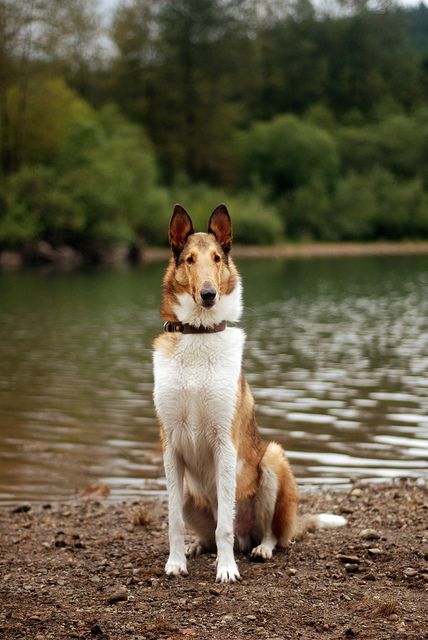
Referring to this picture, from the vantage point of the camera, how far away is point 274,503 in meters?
6.50

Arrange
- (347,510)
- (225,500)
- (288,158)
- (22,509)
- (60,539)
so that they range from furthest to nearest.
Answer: (288,158) → (22,509) → (347,510) → (60,539) → (225,500)

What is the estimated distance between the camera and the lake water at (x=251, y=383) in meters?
10.3

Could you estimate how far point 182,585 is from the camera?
19.2 feet

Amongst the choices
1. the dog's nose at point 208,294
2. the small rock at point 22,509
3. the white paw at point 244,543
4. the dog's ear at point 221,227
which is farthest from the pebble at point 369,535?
the small rock at point 22,509

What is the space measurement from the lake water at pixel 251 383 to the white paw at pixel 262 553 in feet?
8.55

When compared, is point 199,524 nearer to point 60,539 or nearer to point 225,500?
point 225,500

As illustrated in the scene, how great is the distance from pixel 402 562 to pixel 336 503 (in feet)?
7.18

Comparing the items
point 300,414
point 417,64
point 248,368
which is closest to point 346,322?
point 248,368

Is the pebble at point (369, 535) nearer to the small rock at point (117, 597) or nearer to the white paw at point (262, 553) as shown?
the white paw at point (262, 553)

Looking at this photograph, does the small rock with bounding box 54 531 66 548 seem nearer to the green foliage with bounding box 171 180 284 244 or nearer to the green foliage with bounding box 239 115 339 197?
the green foliage with bounding box 171 180 284 244

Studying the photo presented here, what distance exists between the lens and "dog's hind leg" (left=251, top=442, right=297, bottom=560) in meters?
6.46

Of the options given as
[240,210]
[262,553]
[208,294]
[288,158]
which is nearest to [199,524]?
[262,553]

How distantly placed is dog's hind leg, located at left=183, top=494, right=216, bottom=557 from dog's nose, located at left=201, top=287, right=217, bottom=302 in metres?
1.65

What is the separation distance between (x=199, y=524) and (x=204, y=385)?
130 centimetres
